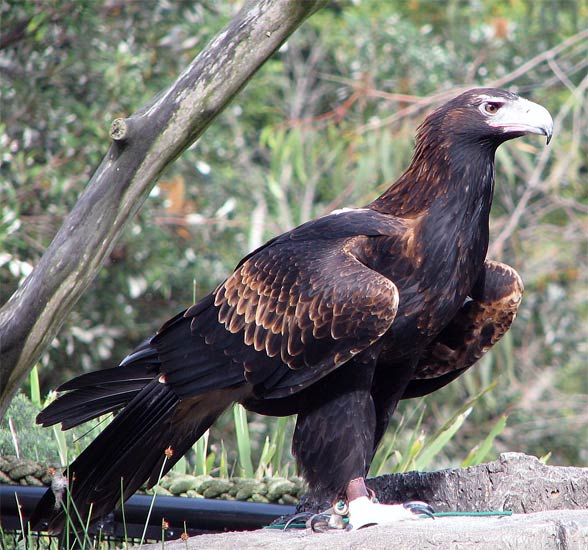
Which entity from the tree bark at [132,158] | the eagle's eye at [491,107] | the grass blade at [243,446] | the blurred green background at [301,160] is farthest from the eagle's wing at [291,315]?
the blurred green background at [301,160]

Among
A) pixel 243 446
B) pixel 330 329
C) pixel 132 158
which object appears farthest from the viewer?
pixel 243 446

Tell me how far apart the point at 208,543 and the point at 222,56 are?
5.23 ft

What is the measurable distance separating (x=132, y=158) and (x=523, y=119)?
4.93 ft

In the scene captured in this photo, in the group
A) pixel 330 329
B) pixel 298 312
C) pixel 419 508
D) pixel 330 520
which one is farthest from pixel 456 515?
pixel 298 312

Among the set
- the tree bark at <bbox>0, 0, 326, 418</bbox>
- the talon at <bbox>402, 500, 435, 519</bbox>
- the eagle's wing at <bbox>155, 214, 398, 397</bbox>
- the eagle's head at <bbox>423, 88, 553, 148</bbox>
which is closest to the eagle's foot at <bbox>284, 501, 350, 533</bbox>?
the talon at <bbox>402, 500, 435, 519</bbox>

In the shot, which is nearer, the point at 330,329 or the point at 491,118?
the point at 330,329

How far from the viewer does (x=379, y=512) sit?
11.5 feet

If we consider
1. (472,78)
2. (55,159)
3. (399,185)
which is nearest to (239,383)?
(399,185)

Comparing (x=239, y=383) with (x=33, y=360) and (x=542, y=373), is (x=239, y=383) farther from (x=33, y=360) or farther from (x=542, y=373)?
(x=542, y=373)

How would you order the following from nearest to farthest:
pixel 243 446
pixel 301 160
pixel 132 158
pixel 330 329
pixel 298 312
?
pixel 132 158 → pixel 330 329 → pixel 298 312 → pixel 243 446 → pixel 301 160

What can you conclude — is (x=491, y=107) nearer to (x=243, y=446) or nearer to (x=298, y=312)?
(x=298, y=312)

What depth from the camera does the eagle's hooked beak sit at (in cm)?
383

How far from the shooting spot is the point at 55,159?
7.20 meters

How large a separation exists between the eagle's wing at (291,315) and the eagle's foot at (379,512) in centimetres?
48
